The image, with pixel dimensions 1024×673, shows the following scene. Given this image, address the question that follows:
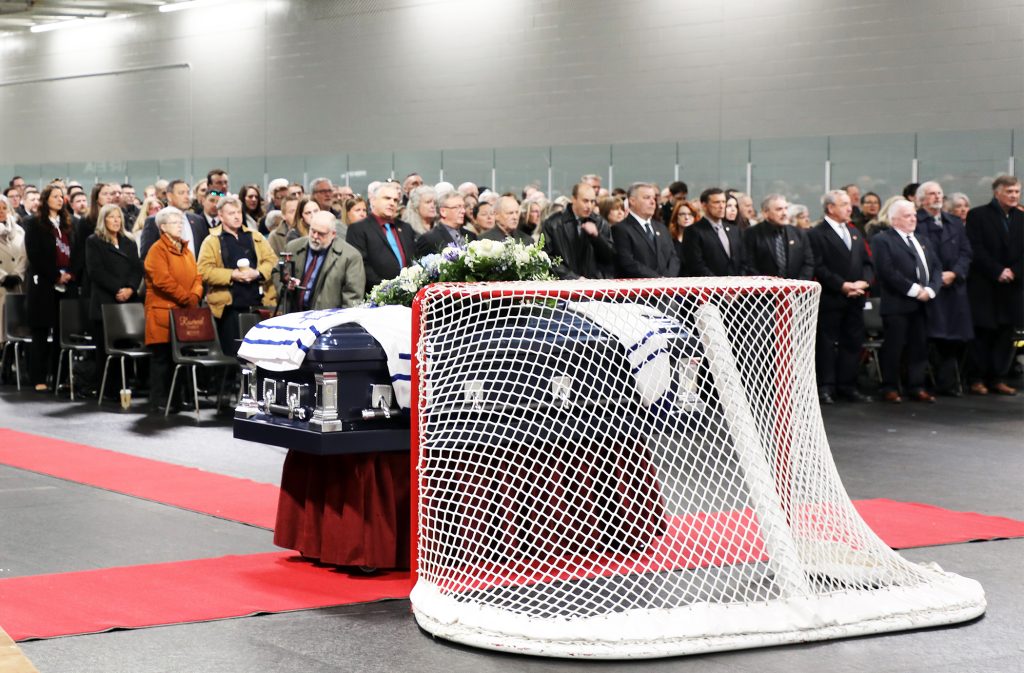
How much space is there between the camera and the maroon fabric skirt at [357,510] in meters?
5.16

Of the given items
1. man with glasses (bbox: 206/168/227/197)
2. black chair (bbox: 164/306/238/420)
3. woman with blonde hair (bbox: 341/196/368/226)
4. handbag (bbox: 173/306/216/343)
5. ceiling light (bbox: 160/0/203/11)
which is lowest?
black chair (bbox: 164/306/238/420)

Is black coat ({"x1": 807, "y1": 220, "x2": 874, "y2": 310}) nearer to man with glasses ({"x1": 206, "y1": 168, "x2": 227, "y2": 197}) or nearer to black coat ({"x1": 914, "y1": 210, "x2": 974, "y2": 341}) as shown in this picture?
black coat ({"x1": 914, "y1": 210, "x2": 974, "y2": 341})

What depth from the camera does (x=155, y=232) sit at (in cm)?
1095

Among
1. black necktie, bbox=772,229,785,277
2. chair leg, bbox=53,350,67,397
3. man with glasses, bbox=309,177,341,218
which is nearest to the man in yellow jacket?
man with glasses, bbox=309,177,341,218

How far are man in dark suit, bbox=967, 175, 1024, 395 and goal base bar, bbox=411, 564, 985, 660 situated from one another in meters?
7.50

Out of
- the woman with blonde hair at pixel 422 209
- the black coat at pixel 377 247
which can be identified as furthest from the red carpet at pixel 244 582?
the woman with blonde hair at pixel 422 209

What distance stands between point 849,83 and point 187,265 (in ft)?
24.3

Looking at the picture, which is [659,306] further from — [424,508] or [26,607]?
[26,607]

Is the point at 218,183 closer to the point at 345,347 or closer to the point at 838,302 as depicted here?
the point at 838,302

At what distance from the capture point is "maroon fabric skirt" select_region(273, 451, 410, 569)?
516 cm

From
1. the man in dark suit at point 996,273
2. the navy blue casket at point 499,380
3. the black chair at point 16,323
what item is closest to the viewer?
the navy blue casket at point 499,380

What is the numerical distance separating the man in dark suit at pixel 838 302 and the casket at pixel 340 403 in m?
6.60

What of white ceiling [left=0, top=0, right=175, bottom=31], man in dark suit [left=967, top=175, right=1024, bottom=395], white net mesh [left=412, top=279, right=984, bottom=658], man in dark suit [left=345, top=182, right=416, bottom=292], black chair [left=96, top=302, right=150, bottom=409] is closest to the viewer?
white net mesh [left=412, top=279, right=984, bottom=658]

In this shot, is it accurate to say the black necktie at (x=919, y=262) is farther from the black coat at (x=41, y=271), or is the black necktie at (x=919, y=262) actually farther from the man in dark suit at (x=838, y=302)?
the black coat at (x=41, y=271)
